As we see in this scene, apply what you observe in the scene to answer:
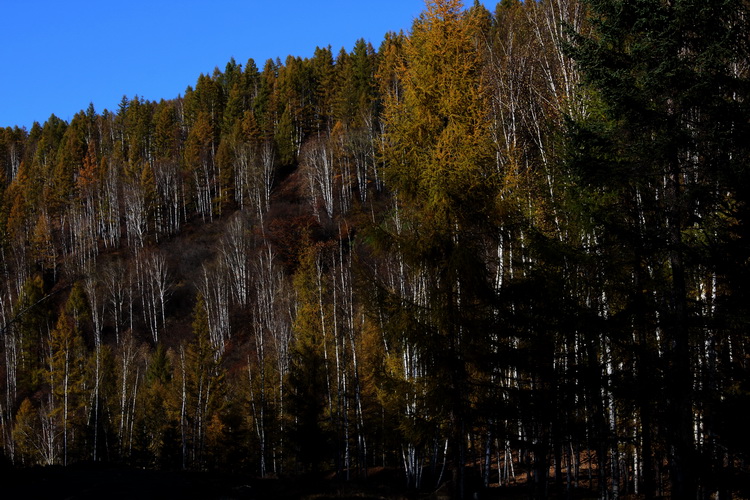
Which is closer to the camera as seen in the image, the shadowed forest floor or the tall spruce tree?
the tall spruce tree

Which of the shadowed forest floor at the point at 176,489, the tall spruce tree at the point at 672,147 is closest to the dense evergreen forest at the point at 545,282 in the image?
the tall spruce tree at the point at 672,147

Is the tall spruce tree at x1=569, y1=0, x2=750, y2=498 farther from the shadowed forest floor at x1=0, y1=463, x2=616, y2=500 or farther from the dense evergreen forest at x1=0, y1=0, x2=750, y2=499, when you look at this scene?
the shadowed forest floor at x1=0, y1=463, x2=616, y2=500

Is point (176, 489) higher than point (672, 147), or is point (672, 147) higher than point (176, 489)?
point (672, 147)

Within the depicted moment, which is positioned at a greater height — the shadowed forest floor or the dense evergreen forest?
the dense evergreen forest

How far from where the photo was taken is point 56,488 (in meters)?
14.6

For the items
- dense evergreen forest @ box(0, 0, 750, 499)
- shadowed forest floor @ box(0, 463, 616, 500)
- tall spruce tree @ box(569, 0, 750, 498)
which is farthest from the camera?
shadowed forest floor @ box(0, 463, 616, 500)

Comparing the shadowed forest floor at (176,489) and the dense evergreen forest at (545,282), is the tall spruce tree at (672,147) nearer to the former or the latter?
the dense evergreen forest at (545,282)

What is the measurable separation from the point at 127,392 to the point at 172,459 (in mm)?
7861

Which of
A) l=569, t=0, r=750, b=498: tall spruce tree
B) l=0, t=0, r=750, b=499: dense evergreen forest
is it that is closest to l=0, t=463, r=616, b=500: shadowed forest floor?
l=0, t=0, r=750, b=499: dense evergreen forest

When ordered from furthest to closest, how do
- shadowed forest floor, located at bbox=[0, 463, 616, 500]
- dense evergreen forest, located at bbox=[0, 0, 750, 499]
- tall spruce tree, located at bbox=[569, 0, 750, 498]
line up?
shadowed forest floor, located at bbox=[0, 463, 616, 500] → dense evergreen forest, located at bbox=[0, 0, 750, 499] → tall spruce tree, located at bbox=[569, 0, 750, 498]

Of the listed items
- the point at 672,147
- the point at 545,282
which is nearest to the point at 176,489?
the point at 545,282

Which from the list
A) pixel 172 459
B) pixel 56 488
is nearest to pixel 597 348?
pixel 56 488

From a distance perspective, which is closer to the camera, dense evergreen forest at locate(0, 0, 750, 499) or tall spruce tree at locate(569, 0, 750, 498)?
tall spruce tree at locate(569, 0, 750, 498)

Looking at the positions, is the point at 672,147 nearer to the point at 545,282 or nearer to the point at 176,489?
the point at 545,282
